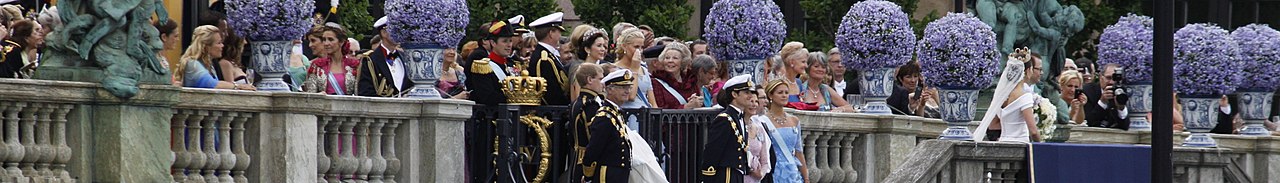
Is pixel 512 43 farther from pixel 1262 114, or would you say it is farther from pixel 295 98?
pixel 1262 114

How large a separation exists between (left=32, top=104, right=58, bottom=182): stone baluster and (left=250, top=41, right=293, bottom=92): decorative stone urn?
1893 mm

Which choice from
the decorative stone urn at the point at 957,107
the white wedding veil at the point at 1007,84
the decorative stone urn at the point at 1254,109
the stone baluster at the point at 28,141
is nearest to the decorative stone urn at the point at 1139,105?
the decorative stone urn at the point at 1254,109

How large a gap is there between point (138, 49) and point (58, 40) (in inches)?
18.3

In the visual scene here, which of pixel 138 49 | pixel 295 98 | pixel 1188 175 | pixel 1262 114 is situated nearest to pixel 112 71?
pixel 138 49

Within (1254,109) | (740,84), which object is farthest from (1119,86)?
(740,84)

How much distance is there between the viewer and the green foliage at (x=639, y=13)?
95.7 feet

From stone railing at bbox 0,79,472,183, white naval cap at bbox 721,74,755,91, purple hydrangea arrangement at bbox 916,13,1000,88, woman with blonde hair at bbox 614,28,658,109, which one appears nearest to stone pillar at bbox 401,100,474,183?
stone railing at bbox 0,79,472,183

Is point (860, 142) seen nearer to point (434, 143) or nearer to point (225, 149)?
point (434, 143)

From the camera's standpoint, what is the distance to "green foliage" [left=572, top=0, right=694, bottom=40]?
2917 cm

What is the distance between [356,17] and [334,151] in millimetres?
8509

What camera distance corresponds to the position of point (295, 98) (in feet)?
58.1

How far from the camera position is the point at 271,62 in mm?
17953

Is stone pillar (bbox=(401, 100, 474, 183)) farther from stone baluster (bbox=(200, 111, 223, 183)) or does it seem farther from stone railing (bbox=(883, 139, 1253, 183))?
stone railing (bbox=(883, 139, 1253, 183))

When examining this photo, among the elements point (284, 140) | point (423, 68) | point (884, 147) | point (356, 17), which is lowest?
point (884, 147)
